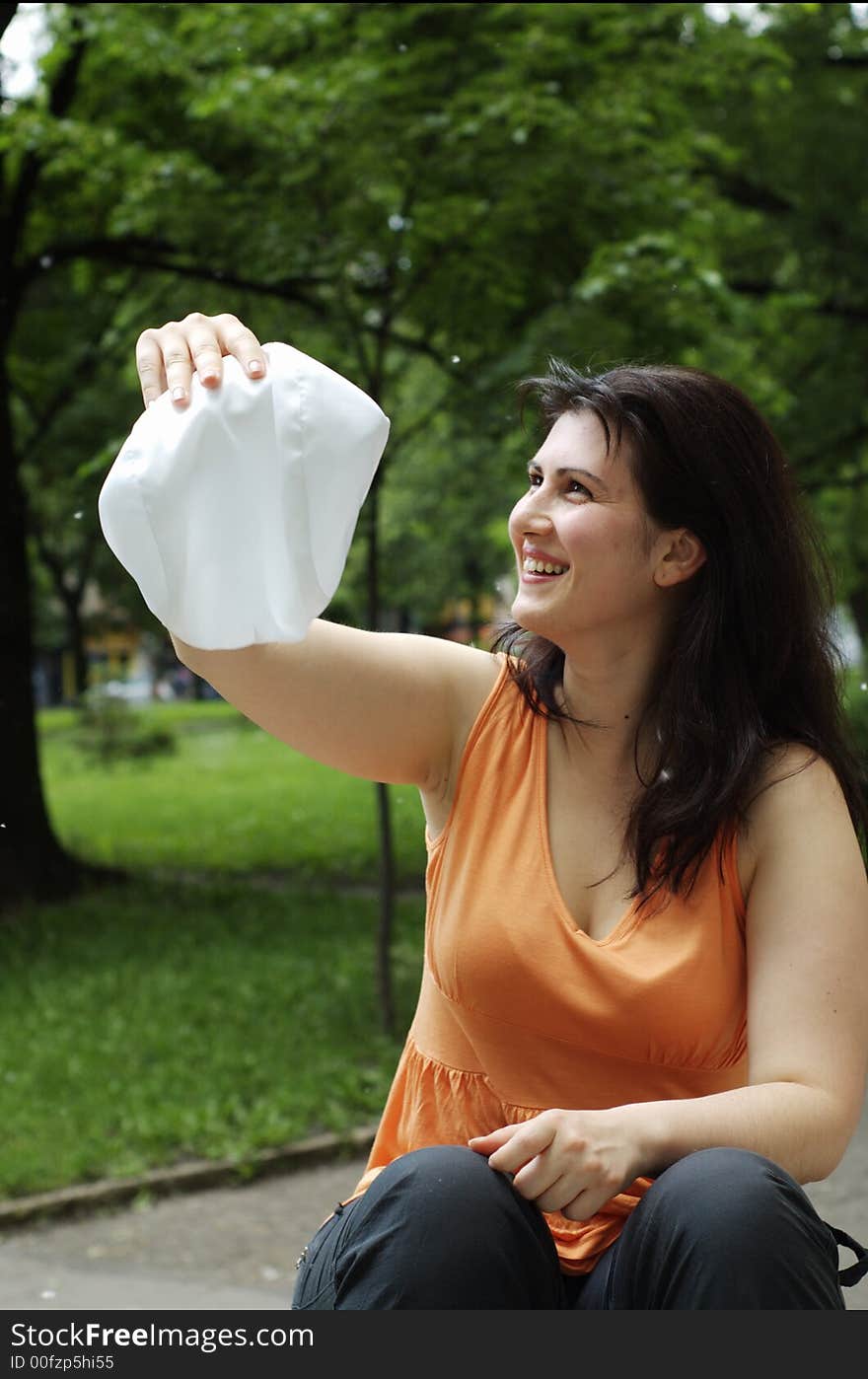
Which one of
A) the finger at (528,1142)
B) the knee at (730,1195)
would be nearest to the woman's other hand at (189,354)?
the finger at (528,1142)

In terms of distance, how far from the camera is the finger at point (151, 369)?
5.74ft

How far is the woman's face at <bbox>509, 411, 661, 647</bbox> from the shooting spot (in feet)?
6.57

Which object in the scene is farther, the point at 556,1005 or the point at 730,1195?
the point at 556,1005

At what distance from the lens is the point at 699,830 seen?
1.95 m

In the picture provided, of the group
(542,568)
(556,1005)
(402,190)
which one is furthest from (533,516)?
(402,190)

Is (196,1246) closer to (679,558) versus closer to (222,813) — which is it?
(679,558)

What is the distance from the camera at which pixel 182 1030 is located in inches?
243

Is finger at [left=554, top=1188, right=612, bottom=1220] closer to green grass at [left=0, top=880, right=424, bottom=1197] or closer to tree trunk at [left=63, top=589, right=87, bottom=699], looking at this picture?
green grass at [left=0, top=880, right=424, bottom=1197]

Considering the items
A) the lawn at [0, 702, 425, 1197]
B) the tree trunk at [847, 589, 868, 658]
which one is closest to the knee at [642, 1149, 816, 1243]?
the lawn at [0, 702, 425, 1197]

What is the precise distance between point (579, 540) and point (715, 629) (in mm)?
236

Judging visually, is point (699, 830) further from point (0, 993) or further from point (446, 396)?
point (0, 993)

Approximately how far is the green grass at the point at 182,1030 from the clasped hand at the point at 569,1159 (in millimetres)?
3483

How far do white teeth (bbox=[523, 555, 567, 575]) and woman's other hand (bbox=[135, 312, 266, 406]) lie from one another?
47cm

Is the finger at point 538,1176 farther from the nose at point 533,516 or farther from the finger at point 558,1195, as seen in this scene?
the nose at point 533,516
